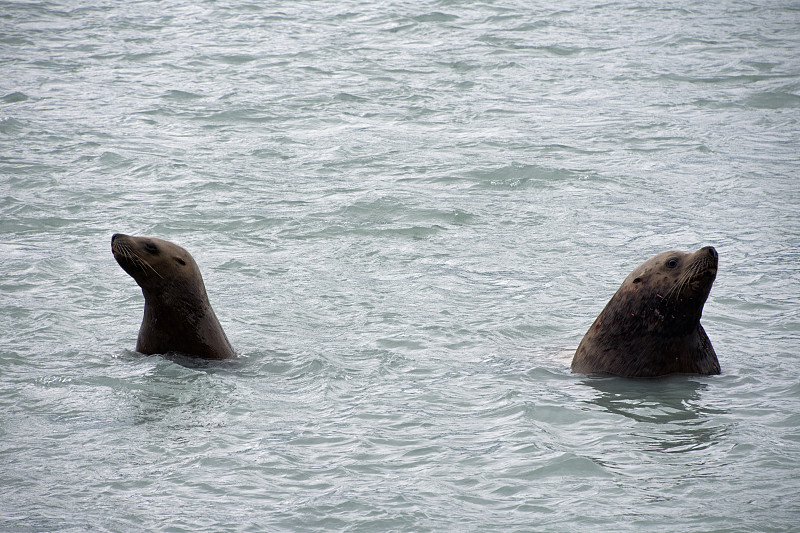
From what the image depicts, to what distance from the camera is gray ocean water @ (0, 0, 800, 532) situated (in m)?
6.41

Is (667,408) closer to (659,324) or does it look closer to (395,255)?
(659,324)

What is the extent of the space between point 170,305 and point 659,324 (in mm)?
3647

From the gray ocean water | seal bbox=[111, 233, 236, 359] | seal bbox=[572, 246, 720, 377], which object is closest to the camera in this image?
the gray ocean water

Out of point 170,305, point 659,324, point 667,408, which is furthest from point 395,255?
point 667,408

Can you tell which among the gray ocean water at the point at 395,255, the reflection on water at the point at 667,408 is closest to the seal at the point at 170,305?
the gray ocean water at the point at 395,255

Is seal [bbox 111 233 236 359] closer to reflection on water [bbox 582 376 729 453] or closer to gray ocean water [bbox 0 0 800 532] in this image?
gray ocean water [bbox 0 0 800 532]

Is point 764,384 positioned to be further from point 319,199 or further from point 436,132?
point 436,132

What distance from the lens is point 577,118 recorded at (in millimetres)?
16656

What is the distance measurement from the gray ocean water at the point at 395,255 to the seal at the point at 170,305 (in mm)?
283

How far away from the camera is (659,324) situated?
26.1 ft

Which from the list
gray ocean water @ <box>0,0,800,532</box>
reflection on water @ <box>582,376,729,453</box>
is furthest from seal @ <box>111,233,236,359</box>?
reflection on water @ <box>582,376,729,453</box>

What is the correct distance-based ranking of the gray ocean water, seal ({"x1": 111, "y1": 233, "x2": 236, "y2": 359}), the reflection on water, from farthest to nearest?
seal ({"x1": 111, "y1": 233, "x2": 236, "y2": 359}), the reflection on water, the gray ocean water

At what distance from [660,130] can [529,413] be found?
31.2 feet

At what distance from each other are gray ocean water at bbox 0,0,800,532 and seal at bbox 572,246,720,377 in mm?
175
